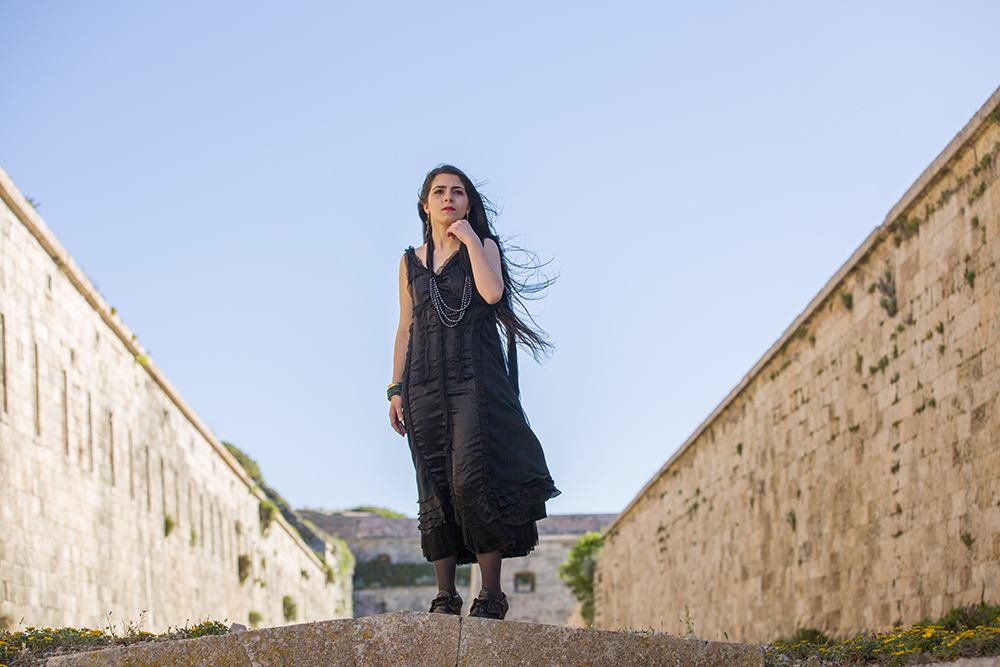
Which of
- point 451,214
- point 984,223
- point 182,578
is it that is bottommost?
point 182,578

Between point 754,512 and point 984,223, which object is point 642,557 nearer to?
point 754,512

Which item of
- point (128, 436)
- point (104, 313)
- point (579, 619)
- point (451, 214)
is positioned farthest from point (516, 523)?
point (579, 619)

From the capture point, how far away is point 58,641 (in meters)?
5.24

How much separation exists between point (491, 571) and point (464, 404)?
693 mm

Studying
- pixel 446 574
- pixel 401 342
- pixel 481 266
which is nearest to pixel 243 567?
pixel 401 342

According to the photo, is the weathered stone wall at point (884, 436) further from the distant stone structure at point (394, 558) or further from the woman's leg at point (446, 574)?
the distant stone structure at point (394, 558)

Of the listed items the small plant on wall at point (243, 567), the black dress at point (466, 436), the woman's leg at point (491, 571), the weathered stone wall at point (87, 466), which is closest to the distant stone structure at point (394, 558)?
the small plant on wall at point (243, 567)

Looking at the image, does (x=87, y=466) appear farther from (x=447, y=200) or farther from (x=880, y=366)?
(x=447, y=200)

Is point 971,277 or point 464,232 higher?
point 971,277

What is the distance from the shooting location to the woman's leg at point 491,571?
440cm

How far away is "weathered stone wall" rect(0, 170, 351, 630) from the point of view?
33.5 feet

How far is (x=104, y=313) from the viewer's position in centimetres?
1361

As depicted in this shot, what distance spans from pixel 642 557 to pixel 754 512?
30.8 ft

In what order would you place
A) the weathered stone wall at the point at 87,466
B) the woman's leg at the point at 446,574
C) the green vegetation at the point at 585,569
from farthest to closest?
the green vegetation at the point at 585,569 → the weathered stone wall at the point at 87,466 → the woman's leg at the point at 446,574
